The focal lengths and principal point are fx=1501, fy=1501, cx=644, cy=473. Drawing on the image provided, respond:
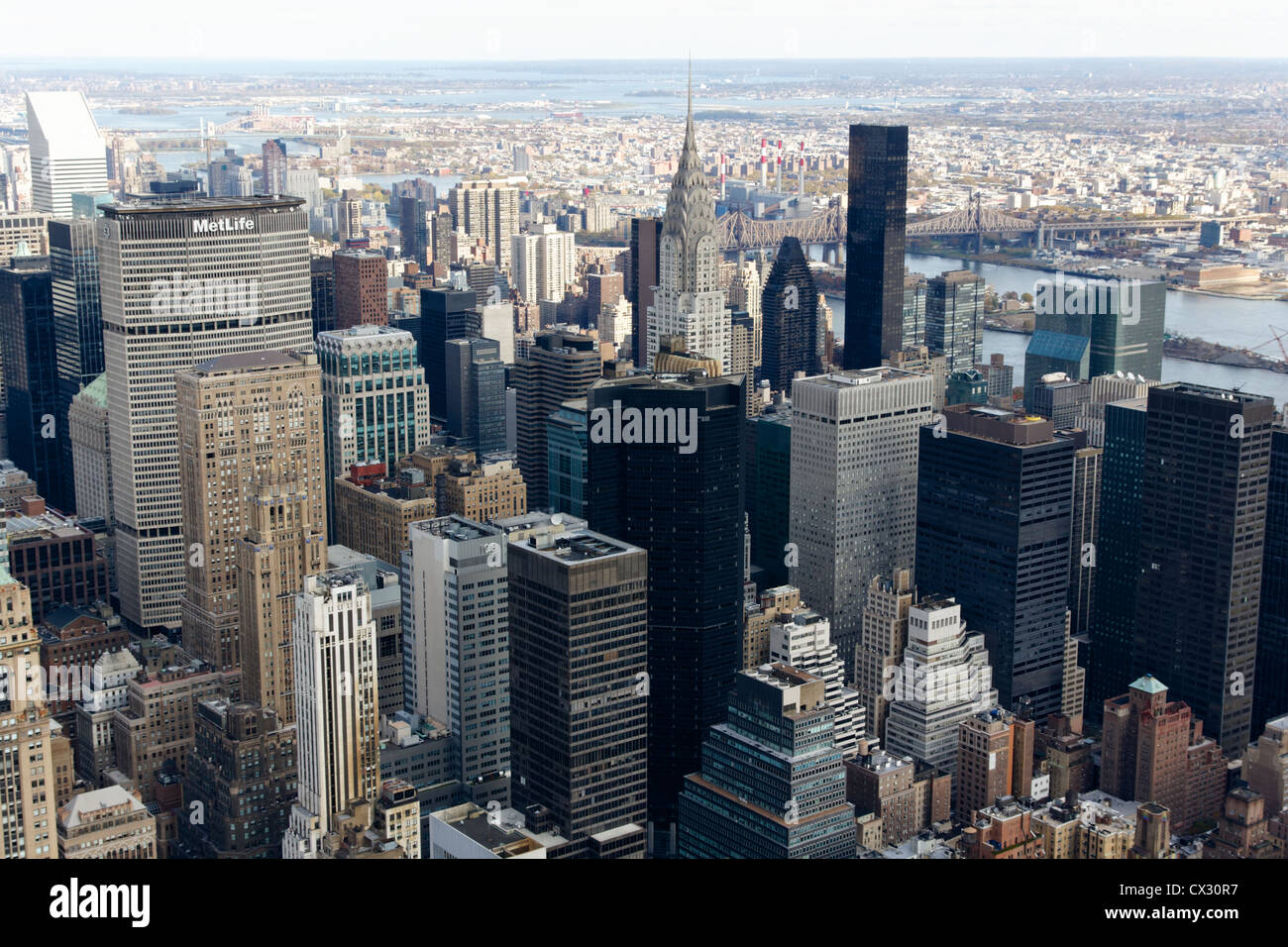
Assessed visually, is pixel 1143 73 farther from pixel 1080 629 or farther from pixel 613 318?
pixel 613 318

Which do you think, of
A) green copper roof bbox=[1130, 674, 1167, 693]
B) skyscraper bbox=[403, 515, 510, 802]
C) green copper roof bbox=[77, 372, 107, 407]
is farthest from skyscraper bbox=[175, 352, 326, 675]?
green copper roof bbox=[1130, 674, 1167, 693]

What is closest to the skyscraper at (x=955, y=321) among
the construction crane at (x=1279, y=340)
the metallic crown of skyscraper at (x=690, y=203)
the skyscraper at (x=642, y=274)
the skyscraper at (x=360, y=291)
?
the metallic crown of skyscraper at (x=690, y=203)

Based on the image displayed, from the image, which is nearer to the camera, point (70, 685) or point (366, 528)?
point (70, 685)

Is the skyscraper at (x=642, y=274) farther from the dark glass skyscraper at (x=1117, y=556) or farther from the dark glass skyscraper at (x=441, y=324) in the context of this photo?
the dark glass skyscraper at (x=1117, y=556)

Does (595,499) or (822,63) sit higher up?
(822,63)

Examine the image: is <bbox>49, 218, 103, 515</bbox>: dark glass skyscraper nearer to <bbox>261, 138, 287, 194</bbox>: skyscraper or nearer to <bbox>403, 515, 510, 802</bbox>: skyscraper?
<bbox>261, 138, 287, 194</bbox>: skyscraper

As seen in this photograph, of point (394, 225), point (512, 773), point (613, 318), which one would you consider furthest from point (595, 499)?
point (394, 225)
